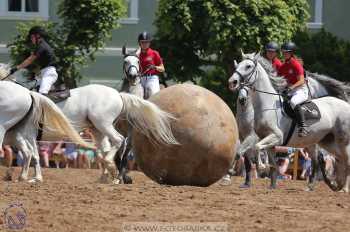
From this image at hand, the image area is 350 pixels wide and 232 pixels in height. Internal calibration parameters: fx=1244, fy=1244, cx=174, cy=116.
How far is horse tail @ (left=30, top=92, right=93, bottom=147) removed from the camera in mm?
17438

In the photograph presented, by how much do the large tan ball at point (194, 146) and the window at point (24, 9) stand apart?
19.8 m

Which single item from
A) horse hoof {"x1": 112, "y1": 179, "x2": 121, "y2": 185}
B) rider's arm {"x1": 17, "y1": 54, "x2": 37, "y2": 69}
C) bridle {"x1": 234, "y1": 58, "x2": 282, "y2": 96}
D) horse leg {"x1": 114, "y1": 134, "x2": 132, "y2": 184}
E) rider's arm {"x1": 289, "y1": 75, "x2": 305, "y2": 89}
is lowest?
horse hoof {"x1": 112, "y1": 179, "x2": 121, "y2": 185}

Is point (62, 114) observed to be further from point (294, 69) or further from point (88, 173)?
point (88, 173)

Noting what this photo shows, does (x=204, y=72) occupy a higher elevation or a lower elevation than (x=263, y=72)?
lower

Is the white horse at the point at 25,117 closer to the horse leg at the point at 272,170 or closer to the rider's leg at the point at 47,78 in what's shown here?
the rider's leg at the point at 47,78

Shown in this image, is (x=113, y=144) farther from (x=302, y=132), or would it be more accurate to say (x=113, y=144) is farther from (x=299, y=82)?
(x=299, y=82)

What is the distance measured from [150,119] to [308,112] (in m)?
3.84

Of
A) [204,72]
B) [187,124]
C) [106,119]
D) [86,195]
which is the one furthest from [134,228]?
[204,72]

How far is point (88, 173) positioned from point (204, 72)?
35.4ft

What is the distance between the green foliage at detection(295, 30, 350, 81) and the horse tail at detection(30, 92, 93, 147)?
16.9 m

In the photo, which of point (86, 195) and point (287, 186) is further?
point (287, 186)

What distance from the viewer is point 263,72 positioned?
64.0 ft

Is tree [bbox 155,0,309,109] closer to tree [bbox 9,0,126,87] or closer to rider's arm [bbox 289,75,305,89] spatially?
tree [bbox 9,0,126,87]

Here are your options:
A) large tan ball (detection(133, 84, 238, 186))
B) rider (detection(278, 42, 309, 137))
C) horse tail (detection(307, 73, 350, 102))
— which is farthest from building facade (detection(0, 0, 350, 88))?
large tan ball (detection(133, 84, 238, 186))
